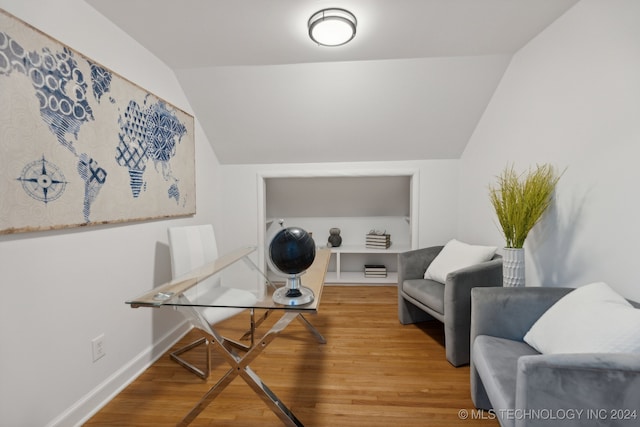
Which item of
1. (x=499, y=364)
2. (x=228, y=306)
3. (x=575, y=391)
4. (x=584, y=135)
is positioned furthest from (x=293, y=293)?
(x=584, y=135)

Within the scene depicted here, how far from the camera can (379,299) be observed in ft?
10.8

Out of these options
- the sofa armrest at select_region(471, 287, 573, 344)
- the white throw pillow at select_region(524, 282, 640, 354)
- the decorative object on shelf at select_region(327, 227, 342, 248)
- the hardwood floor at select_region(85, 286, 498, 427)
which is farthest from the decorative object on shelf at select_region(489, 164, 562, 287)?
the decorative object on shelf at select_region(327, 227, 342, 248)

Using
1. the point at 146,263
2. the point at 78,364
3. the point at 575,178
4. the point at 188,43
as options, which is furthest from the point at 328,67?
the point at 78,364

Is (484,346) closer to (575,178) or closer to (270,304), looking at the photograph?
(270,304)

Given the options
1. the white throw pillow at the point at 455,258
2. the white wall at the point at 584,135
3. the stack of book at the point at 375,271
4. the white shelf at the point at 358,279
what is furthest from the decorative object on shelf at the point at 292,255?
the stack of book at the point at 375,271

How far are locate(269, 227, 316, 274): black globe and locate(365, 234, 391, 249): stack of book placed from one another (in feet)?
8.26

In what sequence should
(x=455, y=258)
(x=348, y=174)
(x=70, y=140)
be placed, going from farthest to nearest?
(x=348, y=174) < (x=455, y=258) < (x=70, y=140)

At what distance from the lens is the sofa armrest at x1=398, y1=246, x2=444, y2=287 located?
8.69 ft

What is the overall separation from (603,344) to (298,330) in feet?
6.49

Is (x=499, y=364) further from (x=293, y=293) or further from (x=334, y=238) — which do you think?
(x=334, y=238)

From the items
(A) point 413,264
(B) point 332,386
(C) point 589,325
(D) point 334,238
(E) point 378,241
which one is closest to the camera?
(C) point 589,325

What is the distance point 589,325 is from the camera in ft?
3.88

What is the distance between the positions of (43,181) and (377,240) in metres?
3.20

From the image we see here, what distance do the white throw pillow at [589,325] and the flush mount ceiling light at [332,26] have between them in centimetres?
189
